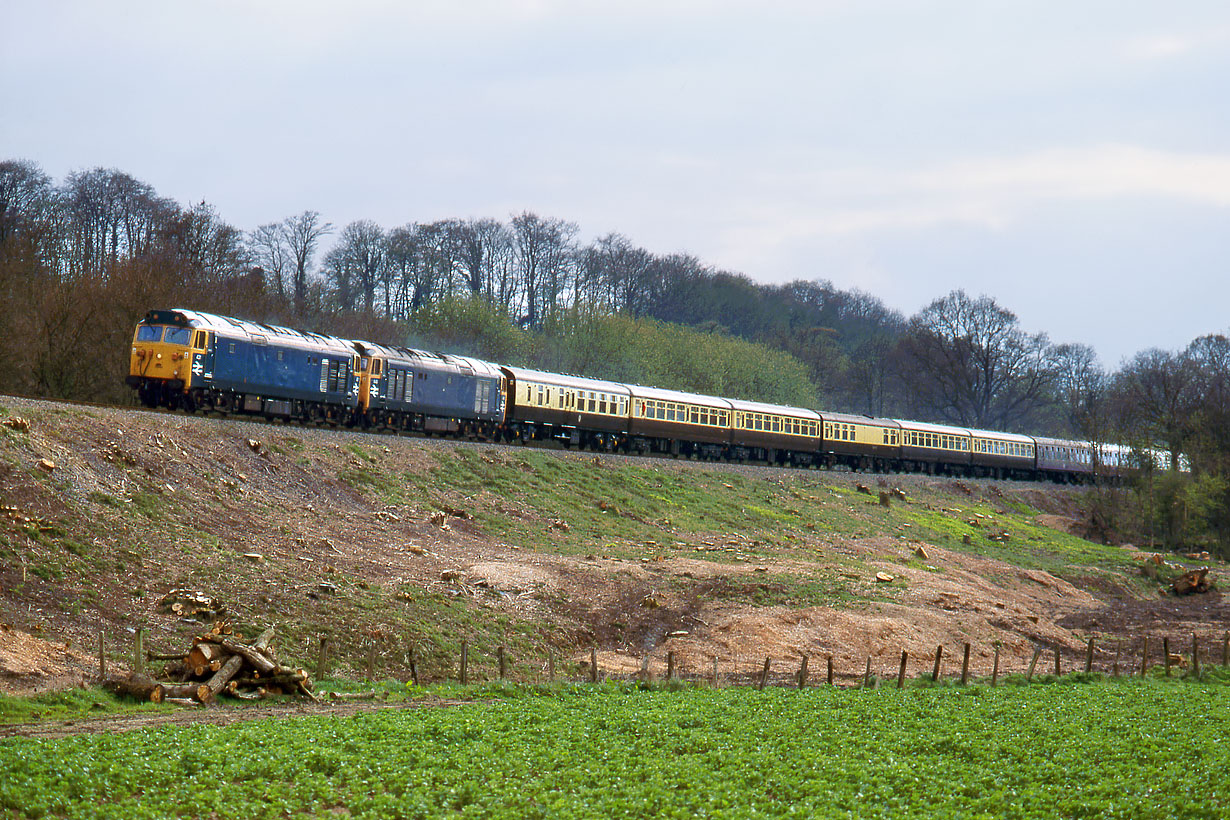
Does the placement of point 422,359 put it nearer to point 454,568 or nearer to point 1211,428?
point 454,568

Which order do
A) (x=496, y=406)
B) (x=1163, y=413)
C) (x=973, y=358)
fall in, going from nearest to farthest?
(x=496, y=406) < (x=1163, y=413) < (x=973, y=358)

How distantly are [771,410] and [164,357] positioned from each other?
3931 cm

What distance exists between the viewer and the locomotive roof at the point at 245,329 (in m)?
37.5

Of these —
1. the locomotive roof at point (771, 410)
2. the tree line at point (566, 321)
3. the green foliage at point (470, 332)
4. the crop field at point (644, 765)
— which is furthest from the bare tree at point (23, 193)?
the crop field at point (644, 765)

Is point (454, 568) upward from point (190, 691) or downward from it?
upward

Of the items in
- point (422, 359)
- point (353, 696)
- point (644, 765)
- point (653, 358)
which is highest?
point (653, 358)

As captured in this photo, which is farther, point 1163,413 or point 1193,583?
point 1163,413

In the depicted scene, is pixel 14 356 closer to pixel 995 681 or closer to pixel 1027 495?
pixel 995 681

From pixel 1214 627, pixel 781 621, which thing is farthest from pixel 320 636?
pixel 1214 627

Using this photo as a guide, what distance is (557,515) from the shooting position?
40.8 m

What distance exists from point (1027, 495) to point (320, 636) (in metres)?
64.7

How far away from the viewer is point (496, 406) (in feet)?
168

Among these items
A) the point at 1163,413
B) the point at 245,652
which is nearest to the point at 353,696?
the point at 245,652

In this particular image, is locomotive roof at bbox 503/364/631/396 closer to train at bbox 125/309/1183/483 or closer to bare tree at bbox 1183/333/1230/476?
train at bbox 125/309/1183/483
